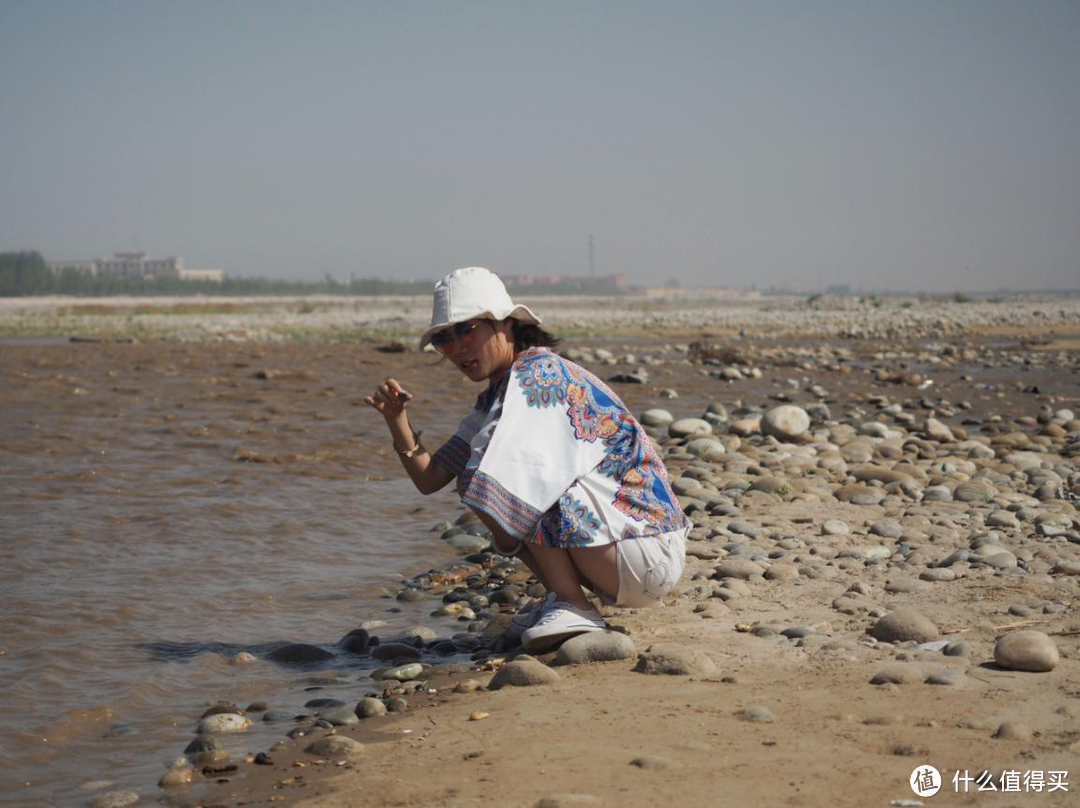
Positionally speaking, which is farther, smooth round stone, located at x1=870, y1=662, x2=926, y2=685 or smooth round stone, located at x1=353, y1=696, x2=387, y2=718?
smooth round stone, located at x1=353, y1=696, x2=387, y2=718

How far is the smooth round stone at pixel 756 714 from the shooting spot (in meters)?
3.02

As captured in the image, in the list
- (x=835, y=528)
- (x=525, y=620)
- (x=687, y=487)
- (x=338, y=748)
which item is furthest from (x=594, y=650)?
(x=687, y=487)

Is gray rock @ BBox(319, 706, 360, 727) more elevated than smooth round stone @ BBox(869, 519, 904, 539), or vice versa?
smooth round stone @ BBox(869, 519, 904, 539)

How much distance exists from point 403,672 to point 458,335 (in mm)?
1140

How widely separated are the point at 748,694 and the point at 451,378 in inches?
517

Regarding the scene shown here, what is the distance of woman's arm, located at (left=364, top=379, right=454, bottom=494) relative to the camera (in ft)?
12.8

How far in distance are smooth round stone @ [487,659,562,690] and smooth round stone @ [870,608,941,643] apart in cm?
108

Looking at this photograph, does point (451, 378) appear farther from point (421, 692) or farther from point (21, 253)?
point (21, 253)

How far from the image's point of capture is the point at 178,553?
595 cm

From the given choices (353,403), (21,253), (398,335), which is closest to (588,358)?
(353,403)

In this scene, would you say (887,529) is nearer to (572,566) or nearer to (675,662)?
(572,566)

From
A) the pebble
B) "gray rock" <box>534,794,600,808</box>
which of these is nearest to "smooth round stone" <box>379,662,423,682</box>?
the pebble

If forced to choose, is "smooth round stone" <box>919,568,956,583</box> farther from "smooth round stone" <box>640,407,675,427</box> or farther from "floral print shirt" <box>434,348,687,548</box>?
"smooth round stone" <box>640,407,675,427</box>

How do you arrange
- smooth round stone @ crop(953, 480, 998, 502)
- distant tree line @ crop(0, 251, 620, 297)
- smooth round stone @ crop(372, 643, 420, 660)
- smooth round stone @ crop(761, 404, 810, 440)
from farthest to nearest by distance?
distant tree line @ crop(0, 251, 620, 297) → smooth round stone @ crop(761, 404, 810, 440) → smooth round stone @ crop(953, 480, 998, 502) → smooth round stone @ crop(372, 643, 420, 660)
